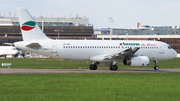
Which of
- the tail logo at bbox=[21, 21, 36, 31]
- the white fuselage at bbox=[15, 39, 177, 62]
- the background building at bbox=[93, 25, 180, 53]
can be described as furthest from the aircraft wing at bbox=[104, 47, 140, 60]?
the background building at bbox=[93, 25, 180, 53]

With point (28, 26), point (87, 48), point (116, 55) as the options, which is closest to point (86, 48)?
point (87, 48)

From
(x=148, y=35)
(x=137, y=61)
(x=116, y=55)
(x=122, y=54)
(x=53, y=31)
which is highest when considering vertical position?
(x=53, y=31)

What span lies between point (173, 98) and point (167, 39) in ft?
403

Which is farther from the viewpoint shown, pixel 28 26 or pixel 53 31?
pixel 53 31

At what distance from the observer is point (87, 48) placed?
38656mm

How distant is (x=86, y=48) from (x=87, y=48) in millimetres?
133

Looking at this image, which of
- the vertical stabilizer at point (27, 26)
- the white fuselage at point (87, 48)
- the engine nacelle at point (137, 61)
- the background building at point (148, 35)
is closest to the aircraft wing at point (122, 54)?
the engine nacelle at point (137, 61)

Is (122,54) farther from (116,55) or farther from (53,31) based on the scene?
(53,31)

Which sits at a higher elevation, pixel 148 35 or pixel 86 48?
pixel 148 35

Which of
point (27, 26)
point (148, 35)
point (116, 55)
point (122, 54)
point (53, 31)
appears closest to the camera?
point (27, 26)

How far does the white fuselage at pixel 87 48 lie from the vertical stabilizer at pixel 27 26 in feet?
2.39

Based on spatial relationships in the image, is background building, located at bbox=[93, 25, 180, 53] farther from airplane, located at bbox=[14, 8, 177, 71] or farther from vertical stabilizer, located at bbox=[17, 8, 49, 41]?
vertical stabilizer, located at bbox=[17, 8, 49, 41]

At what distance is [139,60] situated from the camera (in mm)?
37188

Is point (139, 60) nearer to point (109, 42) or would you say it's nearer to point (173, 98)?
point (109, 42)
